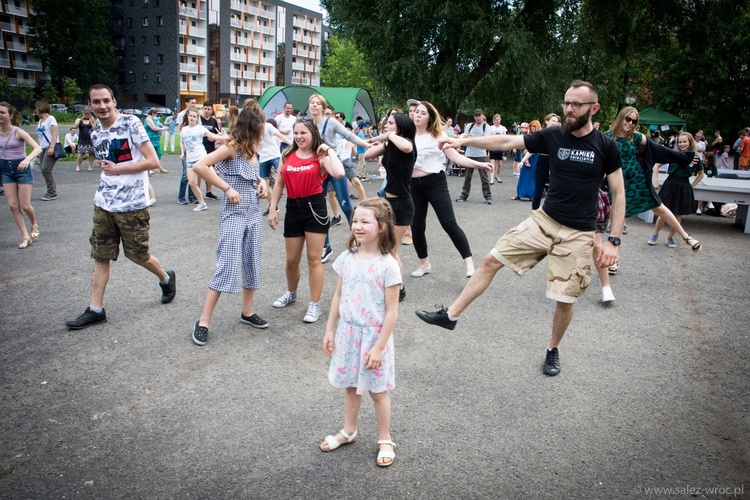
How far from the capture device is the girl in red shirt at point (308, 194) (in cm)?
476

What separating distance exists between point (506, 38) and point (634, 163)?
1590cm

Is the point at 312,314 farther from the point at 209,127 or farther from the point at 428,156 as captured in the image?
the point at 209,127

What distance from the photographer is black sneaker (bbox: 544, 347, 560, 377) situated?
410cm

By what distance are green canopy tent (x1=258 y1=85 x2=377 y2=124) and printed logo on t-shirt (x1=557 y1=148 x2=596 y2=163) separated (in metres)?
21.4

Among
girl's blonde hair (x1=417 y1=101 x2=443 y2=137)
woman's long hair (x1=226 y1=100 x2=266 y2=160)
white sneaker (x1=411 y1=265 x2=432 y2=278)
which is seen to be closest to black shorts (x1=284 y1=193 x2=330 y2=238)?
woman's long hair (x1=226 y1=100 x2=266 y2=160)

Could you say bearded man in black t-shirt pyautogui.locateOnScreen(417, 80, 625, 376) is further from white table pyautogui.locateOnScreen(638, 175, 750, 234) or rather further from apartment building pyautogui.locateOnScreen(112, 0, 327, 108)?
apartment building pyautogui.locateOnScreen(112, 0, 327, 108)

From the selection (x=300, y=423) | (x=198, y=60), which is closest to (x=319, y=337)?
(x=300, y=423)

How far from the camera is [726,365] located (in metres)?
4.38

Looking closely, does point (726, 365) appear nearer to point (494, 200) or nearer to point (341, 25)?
point (494, 200)

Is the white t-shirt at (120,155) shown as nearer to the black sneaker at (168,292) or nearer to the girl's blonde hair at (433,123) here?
the black sneaker at (168,292)

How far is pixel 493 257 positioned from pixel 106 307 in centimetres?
364

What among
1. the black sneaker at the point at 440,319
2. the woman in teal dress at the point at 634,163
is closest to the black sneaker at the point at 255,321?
the black sneaker at the point at 440,319

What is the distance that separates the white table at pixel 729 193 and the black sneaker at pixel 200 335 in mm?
9796

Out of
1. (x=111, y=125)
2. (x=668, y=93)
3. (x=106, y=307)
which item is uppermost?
(x=668, y=93)
